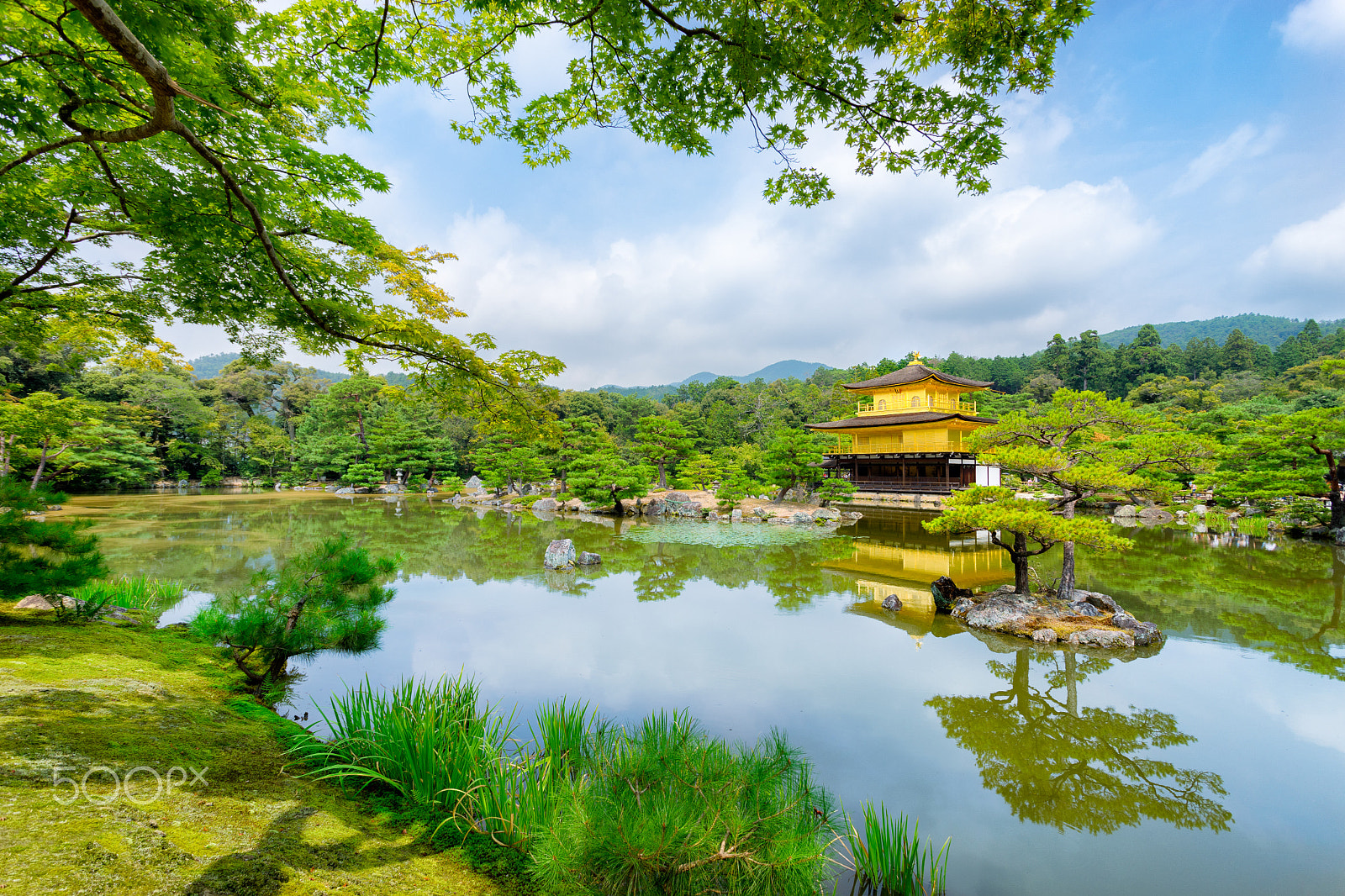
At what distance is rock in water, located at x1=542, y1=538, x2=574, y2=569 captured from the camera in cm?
874

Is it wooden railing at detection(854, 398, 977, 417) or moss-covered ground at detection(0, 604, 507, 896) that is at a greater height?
wooden railing at detection(854, 398, 977, 417)

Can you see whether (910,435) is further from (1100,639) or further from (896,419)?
(1100,639)

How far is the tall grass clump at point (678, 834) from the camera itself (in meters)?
1.53

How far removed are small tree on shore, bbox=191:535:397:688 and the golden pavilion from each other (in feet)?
59.7

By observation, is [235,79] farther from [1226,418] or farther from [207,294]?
[1226,418]

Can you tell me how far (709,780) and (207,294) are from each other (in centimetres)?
435

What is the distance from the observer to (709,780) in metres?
2.04

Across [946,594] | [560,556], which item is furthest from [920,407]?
[560,556]

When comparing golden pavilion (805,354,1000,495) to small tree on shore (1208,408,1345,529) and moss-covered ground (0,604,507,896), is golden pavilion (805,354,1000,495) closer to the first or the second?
small tree on shore (1208,408,1345,529)

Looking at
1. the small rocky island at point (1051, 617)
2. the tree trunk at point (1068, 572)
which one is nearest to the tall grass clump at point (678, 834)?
the small rocky island at point (1051, 617)

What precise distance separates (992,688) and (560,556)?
6607 millimetres

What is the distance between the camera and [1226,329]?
11300 centimetres

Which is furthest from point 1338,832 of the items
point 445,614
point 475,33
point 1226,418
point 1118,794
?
point 1226,418

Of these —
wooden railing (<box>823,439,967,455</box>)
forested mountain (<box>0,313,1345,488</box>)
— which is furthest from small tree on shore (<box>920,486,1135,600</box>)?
wooden railing (<box>823,439,967,455</box>)
